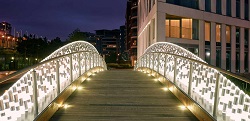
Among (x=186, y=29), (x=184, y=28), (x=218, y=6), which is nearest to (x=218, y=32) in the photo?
(x=218, y=6)

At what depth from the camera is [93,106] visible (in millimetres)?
6836

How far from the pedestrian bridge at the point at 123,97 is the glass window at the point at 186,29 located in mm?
15013

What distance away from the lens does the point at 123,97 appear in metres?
7.73

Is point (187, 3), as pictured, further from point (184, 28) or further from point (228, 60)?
point (228, 60)

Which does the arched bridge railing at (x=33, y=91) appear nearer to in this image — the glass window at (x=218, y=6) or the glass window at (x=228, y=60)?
the glass window at (x=218, y=6)

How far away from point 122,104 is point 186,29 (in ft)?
60.5

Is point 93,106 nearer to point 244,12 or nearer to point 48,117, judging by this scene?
point 48,117

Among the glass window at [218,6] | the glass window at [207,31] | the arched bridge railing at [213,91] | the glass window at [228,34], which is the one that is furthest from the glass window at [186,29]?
the arched bridge railing at [213,91]

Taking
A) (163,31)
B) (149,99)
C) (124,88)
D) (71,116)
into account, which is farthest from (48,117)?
(163,31)

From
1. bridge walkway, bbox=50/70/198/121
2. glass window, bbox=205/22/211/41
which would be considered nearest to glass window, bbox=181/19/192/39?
glass window, bbox=205/22/211/41

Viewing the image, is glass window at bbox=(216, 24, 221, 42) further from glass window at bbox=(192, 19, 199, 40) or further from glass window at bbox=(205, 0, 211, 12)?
glass window at bbox=(192, 19, 199, 40)

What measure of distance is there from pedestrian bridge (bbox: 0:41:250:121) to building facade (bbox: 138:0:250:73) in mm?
13744

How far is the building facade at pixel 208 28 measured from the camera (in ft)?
75.3

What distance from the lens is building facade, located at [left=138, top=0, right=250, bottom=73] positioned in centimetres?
2294
